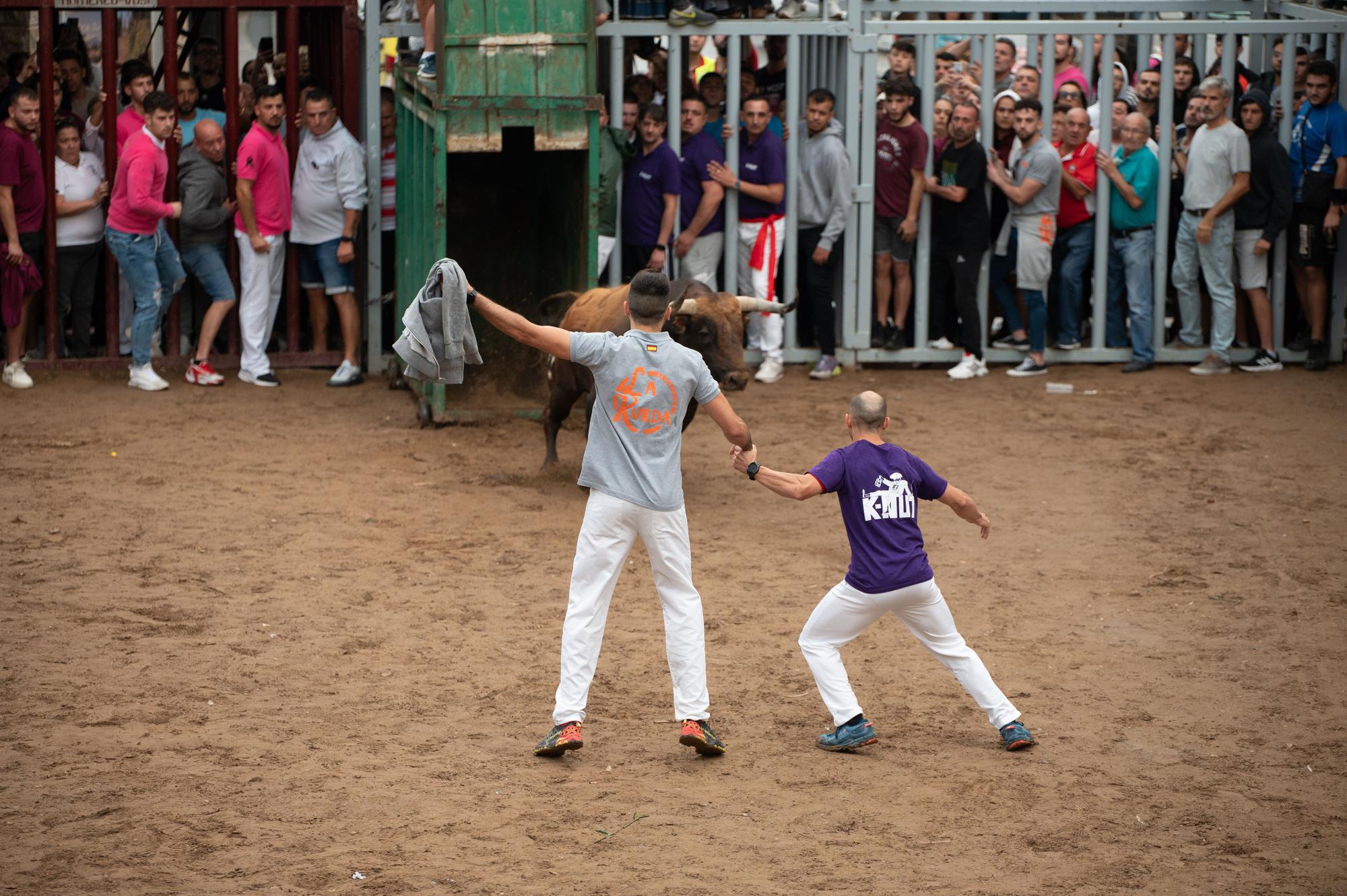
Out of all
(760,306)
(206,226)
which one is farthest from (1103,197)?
(206,226)

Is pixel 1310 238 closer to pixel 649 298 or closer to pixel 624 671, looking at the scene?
pixel 624 671

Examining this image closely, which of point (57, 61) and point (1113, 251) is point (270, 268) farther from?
point (1113, 251)

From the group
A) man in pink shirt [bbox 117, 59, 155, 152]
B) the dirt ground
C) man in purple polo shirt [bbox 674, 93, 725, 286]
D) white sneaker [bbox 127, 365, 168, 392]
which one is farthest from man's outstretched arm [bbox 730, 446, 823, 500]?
man in pink shirt [bbox 117, 59, 155, 152]

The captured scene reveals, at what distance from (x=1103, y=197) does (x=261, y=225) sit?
7.14 metres

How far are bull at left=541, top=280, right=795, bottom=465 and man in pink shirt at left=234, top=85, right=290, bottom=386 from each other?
3.29 metres

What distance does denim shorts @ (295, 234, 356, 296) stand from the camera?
1323 cm

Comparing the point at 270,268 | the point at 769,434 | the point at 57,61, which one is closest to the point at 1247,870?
the point at 769,434

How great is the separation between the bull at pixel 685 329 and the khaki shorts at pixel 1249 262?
496cm

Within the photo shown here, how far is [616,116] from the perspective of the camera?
13602 mm

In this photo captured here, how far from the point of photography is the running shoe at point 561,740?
6.32 m

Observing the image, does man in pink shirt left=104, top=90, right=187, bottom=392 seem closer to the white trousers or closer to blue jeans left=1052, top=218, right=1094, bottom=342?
the white trousers

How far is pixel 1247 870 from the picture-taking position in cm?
548

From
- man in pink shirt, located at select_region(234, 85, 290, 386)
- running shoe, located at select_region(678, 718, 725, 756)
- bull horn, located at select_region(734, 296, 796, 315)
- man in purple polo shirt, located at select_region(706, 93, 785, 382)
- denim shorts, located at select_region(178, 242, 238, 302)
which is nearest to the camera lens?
running shoe, located at select_region(678, 718, 725, 756)

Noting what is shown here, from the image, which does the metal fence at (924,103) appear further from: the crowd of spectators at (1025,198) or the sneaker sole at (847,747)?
the sneaker sole at (847,747)
